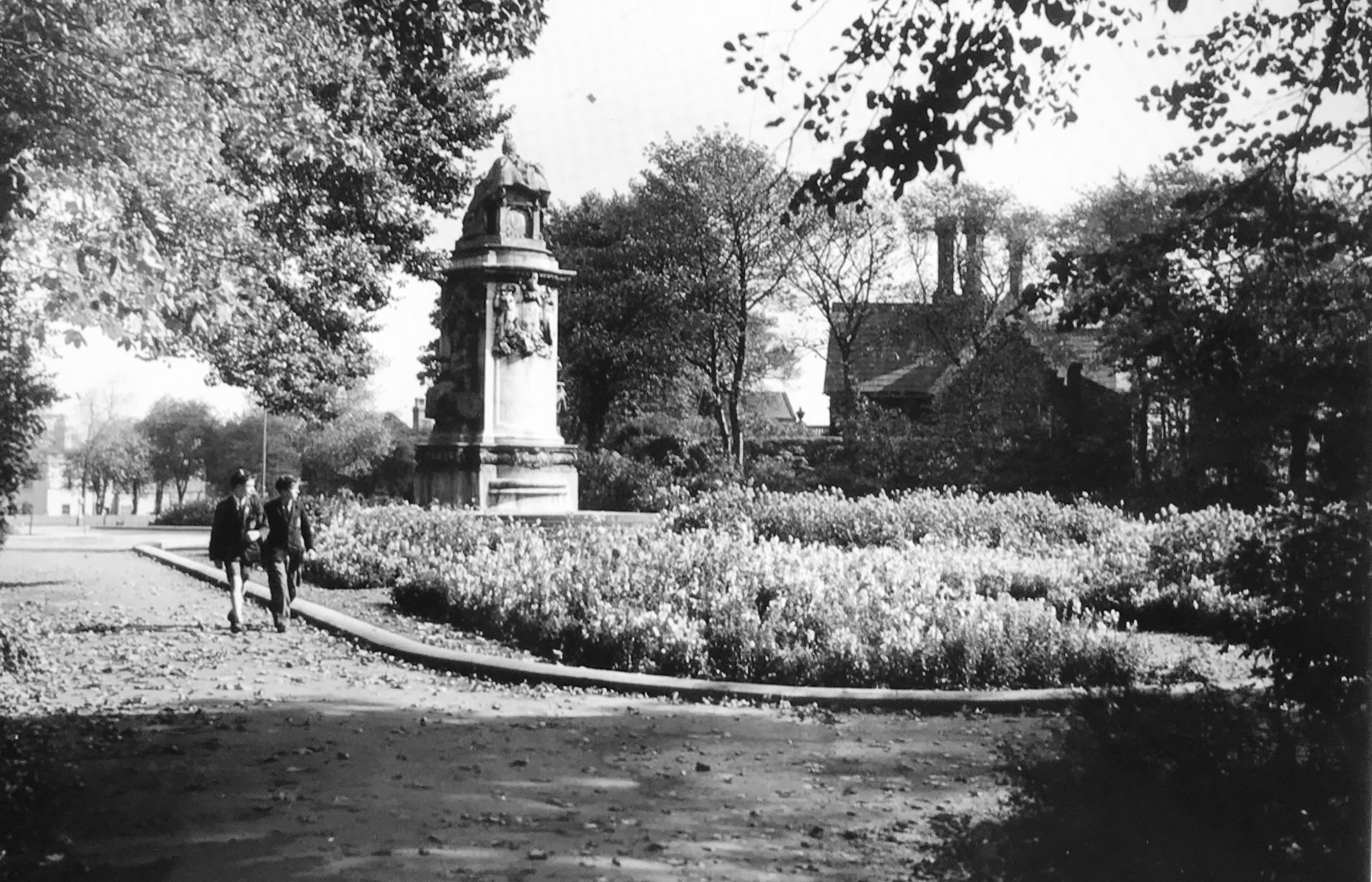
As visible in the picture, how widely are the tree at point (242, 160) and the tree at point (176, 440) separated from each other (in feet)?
1.22

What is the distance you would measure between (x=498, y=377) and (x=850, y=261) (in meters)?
6.32

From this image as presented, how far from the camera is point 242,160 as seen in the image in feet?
27.0

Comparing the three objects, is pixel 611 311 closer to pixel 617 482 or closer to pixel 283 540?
pixel 617 482

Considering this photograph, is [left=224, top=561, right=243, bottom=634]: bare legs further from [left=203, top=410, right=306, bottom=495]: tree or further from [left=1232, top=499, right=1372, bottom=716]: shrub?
[left=1232, top=499, right=1372, bottom=716]: shrub

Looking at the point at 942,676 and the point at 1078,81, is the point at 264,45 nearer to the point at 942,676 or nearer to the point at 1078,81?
the point at 1078,81

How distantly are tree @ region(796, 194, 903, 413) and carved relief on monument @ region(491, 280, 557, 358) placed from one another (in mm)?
4303

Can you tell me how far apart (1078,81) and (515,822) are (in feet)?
15.6

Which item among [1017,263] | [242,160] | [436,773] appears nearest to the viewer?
[436,773]

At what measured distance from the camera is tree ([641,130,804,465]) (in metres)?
15.7

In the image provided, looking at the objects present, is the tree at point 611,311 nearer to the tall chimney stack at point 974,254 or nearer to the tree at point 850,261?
the tree at point 850,261

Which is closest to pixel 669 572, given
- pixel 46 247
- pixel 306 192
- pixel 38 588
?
pixel 306 192

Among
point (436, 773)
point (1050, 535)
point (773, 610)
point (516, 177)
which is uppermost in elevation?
point (516, 177)

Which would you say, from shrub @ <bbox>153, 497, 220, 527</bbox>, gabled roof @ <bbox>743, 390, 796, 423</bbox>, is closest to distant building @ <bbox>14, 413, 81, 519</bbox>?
shrub @ <bbox>153, 497, 220, 527</bbox>

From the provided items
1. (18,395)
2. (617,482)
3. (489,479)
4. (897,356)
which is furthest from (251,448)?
(897,356)
